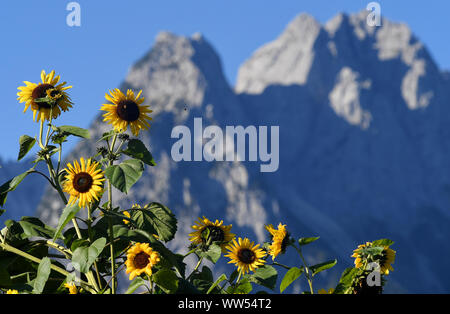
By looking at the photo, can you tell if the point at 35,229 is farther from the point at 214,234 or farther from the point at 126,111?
the point at 214,234

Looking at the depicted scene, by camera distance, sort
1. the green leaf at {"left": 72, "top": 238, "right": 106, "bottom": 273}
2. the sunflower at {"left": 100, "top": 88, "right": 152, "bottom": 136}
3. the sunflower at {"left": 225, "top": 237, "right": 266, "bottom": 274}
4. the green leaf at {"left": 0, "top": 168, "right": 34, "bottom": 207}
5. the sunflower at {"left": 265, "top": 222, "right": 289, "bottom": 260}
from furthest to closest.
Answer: the sunflower at {"left": 100, "top": 88, "right": 152, "bottom": 136} < the sunflower at {"left": 265, "top": 222, "right": 289, "bottom": 260} < the sunflower at {"left": 225, "top": 237, "right": 266, "bottom": 274} < the green leaf at {"left": 0, "top": 168, "right": 34, "bottom": 207} < the green leaf at {"left": 72, "top": 238, "right": 106, "bottom": 273}

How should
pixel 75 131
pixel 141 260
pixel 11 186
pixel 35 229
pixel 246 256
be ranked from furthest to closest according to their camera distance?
pixel 246 256 → pixel 75 131 → pixel 35 229 → pixel 11 186 → pixel 141 260

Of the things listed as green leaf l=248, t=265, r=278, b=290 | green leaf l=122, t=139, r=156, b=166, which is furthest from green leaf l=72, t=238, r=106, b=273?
green leaf l=248, t=265, r=278, b=290

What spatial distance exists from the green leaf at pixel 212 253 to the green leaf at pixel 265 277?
0.21 meters

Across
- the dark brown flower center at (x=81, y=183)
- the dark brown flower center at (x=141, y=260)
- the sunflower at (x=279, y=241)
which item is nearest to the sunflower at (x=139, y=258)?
the dark brown flower center at (x=141, y=260)

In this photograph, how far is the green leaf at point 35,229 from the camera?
277cm

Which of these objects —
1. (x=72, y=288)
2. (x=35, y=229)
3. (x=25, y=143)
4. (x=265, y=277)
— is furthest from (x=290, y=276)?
(x=25, y=143)

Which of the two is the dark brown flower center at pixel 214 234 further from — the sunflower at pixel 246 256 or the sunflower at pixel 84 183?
the sunflower at pixel 84 183

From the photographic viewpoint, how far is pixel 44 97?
129 inches

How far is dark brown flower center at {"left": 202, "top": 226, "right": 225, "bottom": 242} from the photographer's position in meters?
3.25

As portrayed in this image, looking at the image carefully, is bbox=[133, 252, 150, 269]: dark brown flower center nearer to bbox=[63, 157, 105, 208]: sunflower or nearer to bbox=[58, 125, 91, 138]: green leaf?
bbox=[63, 157, 105, 208]: sunflower

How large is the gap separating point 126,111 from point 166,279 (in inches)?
46.8
